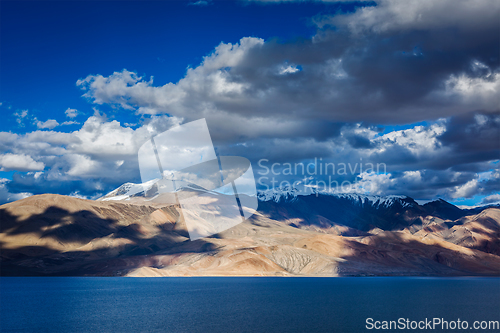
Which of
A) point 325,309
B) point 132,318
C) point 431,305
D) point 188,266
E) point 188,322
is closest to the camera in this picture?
point 188,322

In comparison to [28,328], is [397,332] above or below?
below

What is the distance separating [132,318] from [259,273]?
136 m

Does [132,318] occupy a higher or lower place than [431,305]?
higher

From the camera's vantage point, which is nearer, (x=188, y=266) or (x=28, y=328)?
(x=28, y=328)

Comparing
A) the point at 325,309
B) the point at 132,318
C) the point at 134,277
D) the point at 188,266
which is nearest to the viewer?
the point at 132,318

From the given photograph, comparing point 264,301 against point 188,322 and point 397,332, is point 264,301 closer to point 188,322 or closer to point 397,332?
point 188,322

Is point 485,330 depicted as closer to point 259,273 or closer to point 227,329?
point 227,329

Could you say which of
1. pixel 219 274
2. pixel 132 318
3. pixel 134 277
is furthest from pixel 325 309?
pixel 134 277

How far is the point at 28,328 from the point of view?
179 ft

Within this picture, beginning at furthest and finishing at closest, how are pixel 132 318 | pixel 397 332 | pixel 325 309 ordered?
pixel 325 309
pixel 132 318
pixel 397 332

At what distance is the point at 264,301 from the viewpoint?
86125 millimetres

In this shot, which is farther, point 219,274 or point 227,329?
point 219,274

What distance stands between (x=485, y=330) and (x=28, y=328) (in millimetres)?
59924

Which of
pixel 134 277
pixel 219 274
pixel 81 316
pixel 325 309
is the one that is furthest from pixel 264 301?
pixel 134 277
